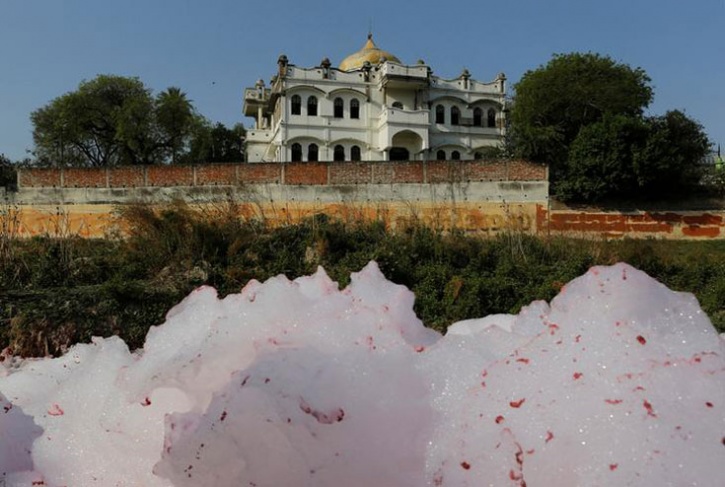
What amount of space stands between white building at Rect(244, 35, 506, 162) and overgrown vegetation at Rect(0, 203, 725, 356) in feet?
77.1

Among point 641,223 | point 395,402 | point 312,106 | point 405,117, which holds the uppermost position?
point 312,106

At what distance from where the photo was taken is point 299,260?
8.66 metres

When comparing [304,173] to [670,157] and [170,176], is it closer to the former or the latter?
[170,176]

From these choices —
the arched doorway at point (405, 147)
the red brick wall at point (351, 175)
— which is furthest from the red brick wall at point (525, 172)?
the arched doorway at point (405, 147)

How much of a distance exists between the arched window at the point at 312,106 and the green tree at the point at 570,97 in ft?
45.1

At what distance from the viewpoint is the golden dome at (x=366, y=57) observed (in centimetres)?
3791

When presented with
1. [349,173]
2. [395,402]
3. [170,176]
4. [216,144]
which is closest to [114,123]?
[216,144]

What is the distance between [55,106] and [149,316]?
101 ft

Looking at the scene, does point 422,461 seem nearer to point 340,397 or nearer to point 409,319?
point 340,397

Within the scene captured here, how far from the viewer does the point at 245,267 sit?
8055mm

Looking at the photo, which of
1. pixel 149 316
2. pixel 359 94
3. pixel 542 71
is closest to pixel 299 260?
pixel 149 316

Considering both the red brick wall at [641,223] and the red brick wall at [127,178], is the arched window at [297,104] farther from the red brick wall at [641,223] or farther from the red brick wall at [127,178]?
the red brick wall at [641,223]

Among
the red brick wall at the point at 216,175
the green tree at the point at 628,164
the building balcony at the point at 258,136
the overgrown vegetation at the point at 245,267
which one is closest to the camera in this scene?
the overgrown vegetation at the point at 245,267

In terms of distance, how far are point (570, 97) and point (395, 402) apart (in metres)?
21.0
